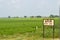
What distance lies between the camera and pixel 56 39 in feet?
65.8

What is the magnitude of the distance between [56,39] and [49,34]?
172 cm

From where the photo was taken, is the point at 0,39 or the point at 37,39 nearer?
the point at 37,39

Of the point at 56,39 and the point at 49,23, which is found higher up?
the point at 49,23

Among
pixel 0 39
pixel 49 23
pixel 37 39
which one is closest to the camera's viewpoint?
pixel 49 23

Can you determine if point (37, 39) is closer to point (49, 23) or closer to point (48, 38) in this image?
point (48, 38)

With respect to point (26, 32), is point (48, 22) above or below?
above

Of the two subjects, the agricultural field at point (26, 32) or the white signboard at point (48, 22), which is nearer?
the white signboard at point (48, 22)

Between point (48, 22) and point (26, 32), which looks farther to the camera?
point (26, 32)

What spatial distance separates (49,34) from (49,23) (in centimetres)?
829

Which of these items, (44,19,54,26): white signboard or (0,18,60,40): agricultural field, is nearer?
(44,19,54,26): white signboard

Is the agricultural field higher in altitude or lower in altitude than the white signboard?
lower

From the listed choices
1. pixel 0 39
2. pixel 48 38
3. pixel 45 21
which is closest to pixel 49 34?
pixel 48 38

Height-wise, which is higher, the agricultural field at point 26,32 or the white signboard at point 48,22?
Answer: the white signboard at point 48,22

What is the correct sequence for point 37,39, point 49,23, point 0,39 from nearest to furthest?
1. point 49,23
2. point 37,39
3. point 0,39
